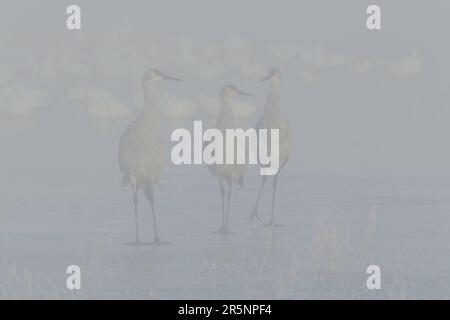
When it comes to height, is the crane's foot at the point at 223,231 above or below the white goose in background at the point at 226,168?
below

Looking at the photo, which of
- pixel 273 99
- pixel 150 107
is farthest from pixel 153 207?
pixel 273 99

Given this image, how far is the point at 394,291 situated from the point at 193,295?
1668mm

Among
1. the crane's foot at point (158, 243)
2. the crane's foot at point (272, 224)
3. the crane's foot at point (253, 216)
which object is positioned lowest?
the crane's foot at point (158, 243)

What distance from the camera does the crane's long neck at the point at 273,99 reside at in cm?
1205

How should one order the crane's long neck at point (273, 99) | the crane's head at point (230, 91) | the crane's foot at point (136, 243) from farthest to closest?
the crane's long neck at point (273, 99) < the crane's head at point (230, 91) < the crane's foot at point (136, 243)

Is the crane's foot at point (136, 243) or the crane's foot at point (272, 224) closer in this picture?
the crane's foot at point (136, 243)

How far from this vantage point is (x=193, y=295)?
11.2 metres

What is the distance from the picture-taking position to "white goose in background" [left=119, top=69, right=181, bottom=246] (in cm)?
1181

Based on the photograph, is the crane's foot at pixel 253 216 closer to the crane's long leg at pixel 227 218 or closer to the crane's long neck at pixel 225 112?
the crane's long leg at pixel 227 218

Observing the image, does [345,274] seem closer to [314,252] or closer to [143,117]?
[314,252]

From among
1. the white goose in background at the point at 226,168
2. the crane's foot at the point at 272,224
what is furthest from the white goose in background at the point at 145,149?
the crane's foot at the point at 272,224

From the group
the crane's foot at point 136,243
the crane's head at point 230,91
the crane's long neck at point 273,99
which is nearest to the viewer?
the crane's foot at point 136,243

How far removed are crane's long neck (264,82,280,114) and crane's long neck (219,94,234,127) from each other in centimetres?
39

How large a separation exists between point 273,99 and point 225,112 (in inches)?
19.8
